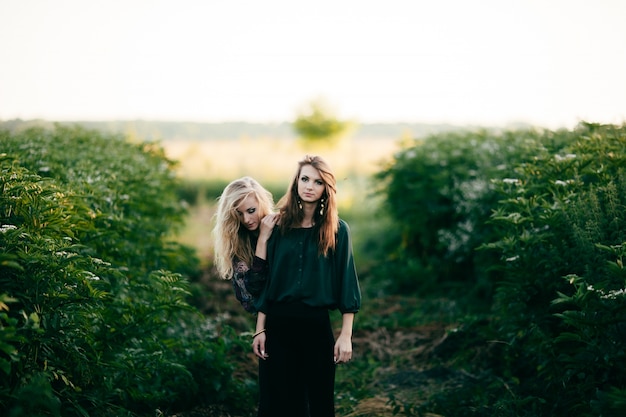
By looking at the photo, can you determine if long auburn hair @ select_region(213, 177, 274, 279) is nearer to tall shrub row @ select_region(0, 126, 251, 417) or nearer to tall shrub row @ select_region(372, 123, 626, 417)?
tall shrub row @ select_region(0, 126, 251, 417)

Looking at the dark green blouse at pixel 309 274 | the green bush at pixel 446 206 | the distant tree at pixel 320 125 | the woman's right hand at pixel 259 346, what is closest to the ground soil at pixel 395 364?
the woman's right hand at pixel 259 346

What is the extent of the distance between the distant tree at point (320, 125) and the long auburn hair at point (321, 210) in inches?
1573

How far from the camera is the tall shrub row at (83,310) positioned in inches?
131

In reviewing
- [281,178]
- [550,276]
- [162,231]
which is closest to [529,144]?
[550,276]

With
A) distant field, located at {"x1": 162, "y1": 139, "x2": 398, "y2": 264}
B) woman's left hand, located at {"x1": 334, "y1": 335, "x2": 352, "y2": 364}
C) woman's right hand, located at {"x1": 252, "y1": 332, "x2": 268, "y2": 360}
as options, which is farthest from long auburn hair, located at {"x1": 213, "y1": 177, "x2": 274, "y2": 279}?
distant field, located at {"x1": 162, "y1": 139, "x2": 398, "y2": 264}

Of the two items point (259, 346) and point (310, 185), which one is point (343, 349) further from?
point (310, 185)

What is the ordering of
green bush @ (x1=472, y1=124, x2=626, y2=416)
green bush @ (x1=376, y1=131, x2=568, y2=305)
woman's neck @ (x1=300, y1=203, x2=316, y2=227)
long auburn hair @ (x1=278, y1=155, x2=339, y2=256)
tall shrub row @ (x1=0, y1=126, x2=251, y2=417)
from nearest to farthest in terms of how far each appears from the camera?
tall shrub row @ (x1=0, y1=126, x2=251, y2=417)
green bush @ (x1=472, y1=124, x2=626, y2=416)
long auburn hair @ (x1=278, y1=155, x2=339, y2=256)
woman's neck @ (x1=300, y1=203, x2=316, y2=227)
green bush @ (x1=376, y1=131, x2=568, y2=305)

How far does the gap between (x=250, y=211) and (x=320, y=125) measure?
3991cm

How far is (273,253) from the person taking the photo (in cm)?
405

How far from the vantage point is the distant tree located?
43.7 meters

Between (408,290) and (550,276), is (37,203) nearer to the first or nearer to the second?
(550,276)

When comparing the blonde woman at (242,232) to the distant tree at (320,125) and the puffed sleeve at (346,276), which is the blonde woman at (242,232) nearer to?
the puffed sleeve at (346,276)

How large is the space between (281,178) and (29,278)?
30739 millimetres

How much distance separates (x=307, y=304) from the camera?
3906 millimetres
